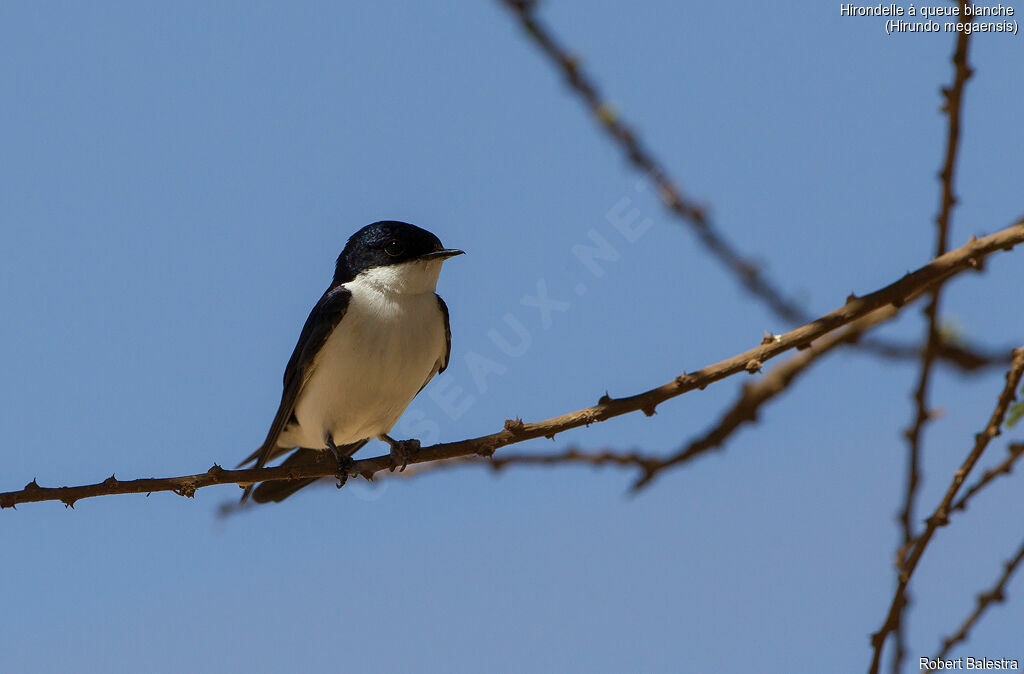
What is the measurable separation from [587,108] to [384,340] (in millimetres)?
2284

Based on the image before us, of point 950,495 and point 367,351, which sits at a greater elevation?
point 367,351

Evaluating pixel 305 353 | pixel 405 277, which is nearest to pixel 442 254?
pixel 405 277

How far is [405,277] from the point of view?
19.3 feet

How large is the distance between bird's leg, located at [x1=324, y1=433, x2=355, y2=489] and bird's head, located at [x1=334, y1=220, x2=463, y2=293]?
36.1 inches

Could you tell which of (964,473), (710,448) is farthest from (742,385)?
(964,473)

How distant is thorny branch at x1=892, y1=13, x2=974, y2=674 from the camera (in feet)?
10.8

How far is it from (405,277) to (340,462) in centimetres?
111

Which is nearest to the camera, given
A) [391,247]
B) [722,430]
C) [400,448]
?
[722,430]

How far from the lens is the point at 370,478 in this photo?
4145 mm

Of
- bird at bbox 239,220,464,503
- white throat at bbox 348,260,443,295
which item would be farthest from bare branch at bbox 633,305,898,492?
white throat at bbox 348,260,443,295

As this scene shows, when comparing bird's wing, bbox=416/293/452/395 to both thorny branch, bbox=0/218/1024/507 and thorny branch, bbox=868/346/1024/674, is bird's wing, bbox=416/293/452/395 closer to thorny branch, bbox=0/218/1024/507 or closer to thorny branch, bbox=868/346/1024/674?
thorny branch, bbox=0/218/1024/507

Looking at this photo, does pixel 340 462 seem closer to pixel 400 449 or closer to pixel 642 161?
pixel 400 449

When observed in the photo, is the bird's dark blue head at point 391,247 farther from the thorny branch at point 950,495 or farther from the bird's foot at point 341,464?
the thorny branch at point 950,495

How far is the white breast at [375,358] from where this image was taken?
562 cm
